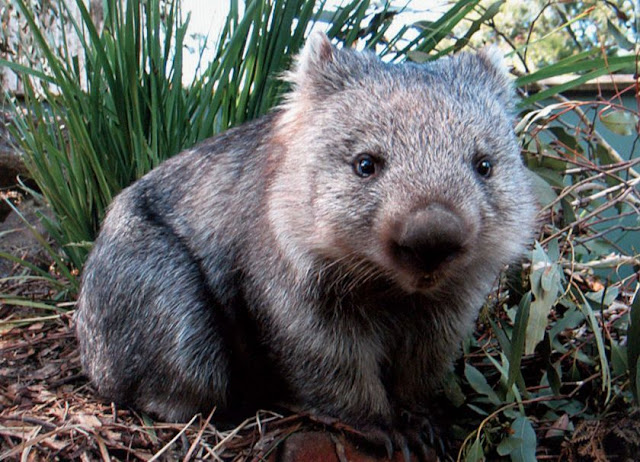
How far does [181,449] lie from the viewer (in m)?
2.57

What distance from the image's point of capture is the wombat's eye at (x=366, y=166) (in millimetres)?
2236

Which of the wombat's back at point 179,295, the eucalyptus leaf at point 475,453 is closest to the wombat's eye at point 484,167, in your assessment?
the wombat's back at point 179,295

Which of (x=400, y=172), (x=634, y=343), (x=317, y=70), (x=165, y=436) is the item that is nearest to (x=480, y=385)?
(x=634, y=343)

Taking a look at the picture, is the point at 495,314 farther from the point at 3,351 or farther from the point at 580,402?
the point at 3,351

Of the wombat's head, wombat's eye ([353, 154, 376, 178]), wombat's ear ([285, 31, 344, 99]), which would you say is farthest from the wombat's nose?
wombat's ear ([285, 31, 344, 99])

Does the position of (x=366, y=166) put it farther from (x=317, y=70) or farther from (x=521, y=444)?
(x=521, y=444)

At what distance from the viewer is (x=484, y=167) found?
231 centimetres

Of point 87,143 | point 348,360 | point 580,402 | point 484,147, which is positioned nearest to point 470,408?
point 580,402

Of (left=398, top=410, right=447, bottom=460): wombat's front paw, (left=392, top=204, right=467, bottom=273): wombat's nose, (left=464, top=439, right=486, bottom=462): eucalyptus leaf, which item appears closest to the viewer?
(left=392, top=204, right=467, bottom=273): wombat's nose

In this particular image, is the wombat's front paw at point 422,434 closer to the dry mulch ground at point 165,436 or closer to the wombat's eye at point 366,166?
the dry mulch ground at point 165,436

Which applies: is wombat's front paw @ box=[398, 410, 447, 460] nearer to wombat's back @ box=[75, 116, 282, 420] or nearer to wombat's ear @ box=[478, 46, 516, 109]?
wombat's back @ box=[75, 116, 282, 420]

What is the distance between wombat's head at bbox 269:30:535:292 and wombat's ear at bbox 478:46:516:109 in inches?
0.8

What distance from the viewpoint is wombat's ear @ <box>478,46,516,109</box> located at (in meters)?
2.73

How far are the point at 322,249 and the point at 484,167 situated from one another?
651 mm
